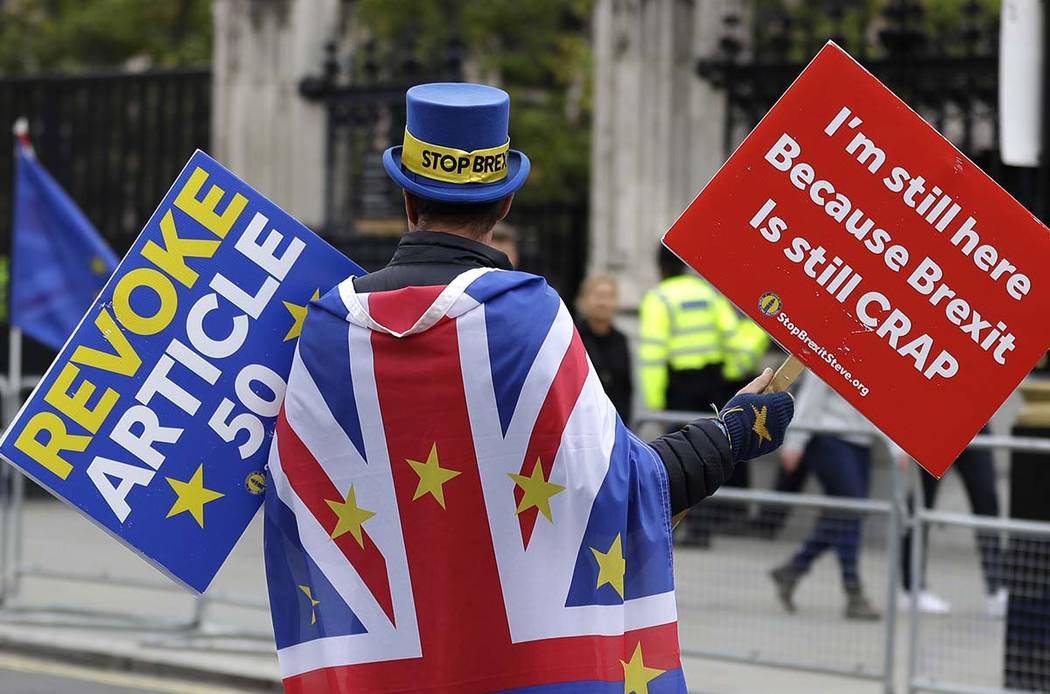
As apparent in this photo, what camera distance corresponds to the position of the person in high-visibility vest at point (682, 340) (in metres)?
10.6

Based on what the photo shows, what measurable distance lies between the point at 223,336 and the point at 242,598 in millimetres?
4711

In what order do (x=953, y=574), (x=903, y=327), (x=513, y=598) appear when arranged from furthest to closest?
(x=953, y=574) → (x=903, y=327) → (x=513, y=598)

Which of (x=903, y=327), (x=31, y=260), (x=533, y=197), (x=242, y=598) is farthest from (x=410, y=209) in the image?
(x=533, y=197)

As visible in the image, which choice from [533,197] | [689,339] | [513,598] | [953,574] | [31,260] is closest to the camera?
[513,598]

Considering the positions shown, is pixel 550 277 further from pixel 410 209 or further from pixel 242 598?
pixel 410 209

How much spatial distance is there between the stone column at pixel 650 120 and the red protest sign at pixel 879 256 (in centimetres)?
861

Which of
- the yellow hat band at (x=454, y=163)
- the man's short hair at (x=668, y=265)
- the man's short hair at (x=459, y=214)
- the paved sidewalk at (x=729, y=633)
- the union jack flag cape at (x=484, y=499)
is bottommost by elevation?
the paved sidewalk at (x=729, y=633)

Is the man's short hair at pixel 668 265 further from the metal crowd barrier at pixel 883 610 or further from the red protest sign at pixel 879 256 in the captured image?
the red protest sign at pixel 879 256

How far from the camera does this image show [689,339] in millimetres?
10875

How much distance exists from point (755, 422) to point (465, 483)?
0.61 metres

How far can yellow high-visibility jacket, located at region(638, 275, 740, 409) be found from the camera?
10633 mm

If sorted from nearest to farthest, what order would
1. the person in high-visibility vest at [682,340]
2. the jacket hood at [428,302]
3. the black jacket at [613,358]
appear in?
the jacket hood at [428,302] → the black jacket at [613,358] → the person in high-visibility vest at [682,340]

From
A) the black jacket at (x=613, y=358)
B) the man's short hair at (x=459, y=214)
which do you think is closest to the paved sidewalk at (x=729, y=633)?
the black jacket at (x=613, y=358)

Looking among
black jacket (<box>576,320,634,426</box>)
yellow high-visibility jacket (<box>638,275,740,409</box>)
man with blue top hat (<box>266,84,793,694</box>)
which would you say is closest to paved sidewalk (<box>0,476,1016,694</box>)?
black jacket (<box>576,320,634,426</box>)
